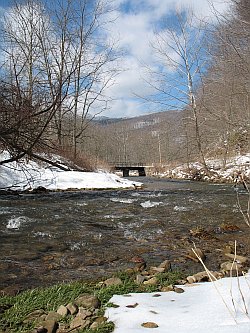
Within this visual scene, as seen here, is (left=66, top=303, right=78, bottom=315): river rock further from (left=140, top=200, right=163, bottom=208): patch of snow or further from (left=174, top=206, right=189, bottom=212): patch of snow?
(left=140, top=200, right=163, bottom=208): patch of snow

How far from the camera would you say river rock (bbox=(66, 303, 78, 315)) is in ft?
8.33

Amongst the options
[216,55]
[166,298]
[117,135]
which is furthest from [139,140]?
[166,298]

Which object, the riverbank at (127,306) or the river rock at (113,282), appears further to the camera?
the river rock at (113,282)

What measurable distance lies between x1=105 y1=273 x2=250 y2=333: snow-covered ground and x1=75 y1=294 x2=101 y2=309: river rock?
135 mm

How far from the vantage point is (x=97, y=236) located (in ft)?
18.0

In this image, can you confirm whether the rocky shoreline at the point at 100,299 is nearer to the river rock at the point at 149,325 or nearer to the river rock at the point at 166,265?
the river rock at the point at 166,265

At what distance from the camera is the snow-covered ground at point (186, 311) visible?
6.40 ft

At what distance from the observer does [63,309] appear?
8.39 ft

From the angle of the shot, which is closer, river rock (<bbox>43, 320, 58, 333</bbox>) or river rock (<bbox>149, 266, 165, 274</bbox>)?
river rock (<bbox>43, 320, 58, 333</bbox>)

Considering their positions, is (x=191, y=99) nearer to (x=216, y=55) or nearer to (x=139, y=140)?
(x=216, y=55)

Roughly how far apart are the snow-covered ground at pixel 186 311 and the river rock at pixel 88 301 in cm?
14

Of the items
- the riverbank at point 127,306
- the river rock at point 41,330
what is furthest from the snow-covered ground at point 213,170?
the river rock at point 41,330

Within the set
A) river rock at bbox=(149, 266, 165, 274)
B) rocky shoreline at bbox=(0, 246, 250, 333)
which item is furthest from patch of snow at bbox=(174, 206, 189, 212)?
river rock at bbox=(149, 266, 165, 274)

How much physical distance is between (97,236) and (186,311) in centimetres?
332
